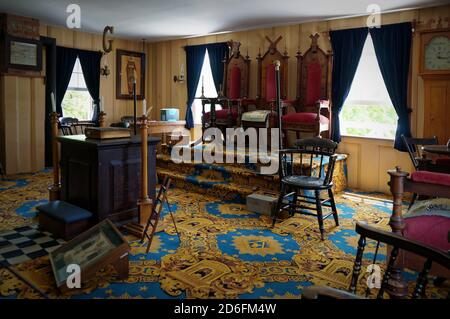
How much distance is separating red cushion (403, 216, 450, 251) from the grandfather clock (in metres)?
2.90

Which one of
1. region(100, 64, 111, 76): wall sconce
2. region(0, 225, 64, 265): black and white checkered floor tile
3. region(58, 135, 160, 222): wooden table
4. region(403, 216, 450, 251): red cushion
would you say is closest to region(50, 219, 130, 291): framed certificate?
region(0, 225, 64, 265): black and white checkered floor tile

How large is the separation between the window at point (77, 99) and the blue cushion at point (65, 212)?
4.23 meters

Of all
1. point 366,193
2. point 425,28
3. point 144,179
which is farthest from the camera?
point 366,193

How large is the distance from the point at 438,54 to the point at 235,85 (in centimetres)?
318

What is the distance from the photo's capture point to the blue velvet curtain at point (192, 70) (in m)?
7.50

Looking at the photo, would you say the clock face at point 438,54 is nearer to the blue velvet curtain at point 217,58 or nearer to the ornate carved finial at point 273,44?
the ornate carved finial at point 273,44

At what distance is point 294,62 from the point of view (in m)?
6.18

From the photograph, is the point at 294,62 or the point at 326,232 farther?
the point at 294,62

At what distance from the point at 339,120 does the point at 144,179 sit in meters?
3.39

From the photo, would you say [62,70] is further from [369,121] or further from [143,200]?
[369,121]

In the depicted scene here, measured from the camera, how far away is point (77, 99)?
746 cm

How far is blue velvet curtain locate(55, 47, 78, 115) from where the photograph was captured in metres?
6.94
